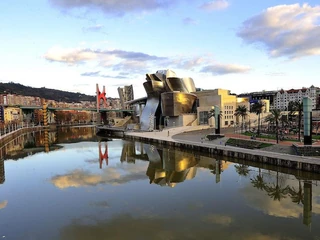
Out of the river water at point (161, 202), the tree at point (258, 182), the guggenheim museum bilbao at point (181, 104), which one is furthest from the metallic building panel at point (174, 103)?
the tree at point (258, 182)

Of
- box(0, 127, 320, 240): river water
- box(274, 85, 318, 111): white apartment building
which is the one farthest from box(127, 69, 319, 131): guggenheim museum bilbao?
box(274, 85, 318, 111): white apartment building

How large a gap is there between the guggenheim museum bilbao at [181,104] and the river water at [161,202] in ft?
103

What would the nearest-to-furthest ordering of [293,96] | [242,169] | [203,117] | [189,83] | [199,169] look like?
1. [242,169]
2. [199,169]
3. [203,117]
4. [189,83]
5. [293,96]

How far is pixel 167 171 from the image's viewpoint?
21.8 meters

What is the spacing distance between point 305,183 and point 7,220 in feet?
55.4

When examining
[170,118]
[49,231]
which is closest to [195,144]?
Answer: [49,231]

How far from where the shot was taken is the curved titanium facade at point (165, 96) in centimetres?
5475

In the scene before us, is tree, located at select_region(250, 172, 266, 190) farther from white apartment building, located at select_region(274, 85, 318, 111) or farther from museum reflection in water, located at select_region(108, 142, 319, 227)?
white apartment building, located at select_region(274, 85, 318, 111)

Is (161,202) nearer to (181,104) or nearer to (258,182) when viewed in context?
(258,182)

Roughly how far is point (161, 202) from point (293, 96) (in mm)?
105053

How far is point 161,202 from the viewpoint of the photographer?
45.8 ft

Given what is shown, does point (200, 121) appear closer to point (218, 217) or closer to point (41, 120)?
point (218, 217)

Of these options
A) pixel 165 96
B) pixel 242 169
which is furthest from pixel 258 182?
pixel 165 96

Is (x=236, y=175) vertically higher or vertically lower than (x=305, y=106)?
lower
